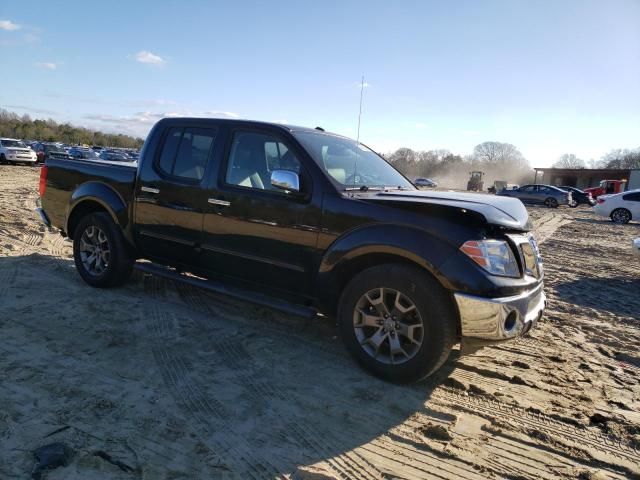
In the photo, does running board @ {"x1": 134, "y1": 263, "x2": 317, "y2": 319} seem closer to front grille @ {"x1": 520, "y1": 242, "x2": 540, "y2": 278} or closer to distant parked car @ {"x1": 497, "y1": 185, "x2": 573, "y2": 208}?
front grille @ {"x1": 520, "y1": 242, "x2": 540, "y2": 278}

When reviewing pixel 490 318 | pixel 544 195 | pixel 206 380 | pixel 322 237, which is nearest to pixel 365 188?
pixel 322 237

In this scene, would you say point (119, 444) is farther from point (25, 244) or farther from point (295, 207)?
point (25, 244)

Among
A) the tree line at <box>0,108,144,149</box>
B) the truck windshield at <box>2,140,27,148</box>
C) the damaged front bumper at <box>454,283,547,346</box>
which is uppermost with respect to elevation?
the tree line at <box>0,108,144,149</box>

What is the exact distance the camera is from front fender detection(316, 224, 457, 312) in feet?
11.1

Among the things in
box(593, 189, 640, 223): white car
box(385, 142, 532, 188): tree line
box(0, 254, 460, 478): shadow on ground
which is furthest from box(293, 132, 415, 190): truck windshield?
box(385, 142, 532, 188): tree line

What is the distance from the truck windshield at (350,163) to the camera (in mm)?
4168

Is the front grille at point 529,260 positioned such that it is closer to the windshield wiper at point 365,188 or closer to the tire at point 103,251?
the windshield wiper at point 365,188

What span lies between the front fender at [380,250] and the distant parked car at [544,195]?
94.3 ft

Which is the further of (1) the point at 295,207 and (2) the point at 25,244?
(2) the point at 25,244

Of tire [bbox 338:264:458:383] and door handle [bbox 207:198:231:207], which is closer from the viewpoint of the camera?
tire [bbox 338:264:458:383]

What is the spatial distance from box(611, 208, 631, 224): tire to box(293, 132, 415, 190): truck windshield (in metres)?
18.7

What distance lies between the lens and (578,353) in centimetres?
451

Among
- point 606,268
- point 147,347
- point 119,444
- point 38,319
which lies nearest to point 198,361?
point 147,347

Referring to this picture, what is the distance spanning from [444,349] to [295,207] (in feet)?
5.44
